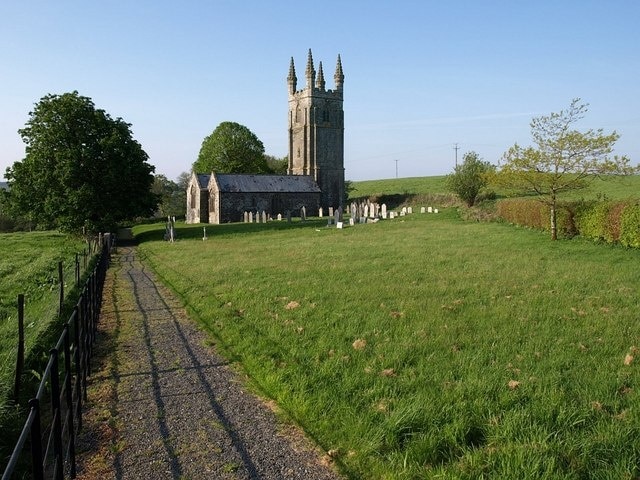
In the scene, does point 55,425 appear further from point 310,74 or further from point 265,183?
point 310,74

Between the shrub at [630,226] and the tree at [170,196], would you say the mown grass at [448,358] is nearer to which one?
the shrub at [630,226]

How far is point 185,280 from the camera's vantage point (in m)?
16.1

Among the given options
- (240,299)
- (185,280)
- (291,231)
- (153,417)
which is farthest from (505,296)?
(291,231)

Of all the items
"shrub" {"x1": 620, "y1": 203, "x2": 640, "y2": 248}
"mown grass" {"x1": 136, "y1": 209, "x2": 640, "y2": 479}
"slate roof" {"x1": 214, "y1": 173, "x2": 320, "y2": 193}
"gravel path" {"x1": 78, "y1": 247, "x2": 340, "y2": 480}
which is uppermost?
"slate roof" {"x1": 214, "y1": 173, "x2": 320, "y2": 193}

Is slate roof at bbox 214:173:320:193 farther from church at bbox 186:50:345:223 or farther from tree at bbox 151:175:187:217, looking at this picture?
tree at bbox 151:175:187:217

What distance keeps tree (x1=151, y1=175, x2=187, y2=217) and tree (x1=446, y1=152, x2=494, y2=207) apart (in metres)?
43.3

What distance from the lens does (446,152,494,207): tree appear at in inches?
1797

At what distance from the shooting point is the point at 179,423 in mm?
5961

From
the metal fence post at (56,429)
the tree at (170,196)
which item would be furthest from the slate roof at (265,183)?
the metal fence post at (56,429)

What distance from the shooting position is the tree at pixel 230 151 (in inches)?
2918

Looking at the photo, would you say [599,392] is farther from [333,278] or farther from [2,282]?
[2,282]

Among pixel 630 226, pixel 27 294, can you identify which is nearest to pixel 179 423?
pixel 27 294

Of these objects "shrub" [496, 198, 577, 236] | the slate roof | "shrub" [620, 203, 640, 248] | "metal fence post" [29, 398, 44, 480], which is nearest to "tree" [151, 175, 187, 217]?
the slate roof

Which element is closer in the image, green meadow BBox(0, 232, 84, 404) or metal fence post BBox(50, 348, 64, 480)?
metal fence post BBox(50, 348, 64, 480)
